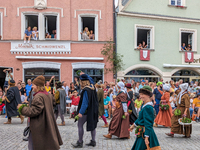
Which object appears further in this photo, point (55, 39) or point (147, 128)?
point (55, 39)

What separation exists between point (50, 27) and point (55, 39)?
1.14 metres

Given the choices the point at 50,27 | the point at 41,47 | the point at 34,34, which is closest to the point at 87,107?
the point at 41,47

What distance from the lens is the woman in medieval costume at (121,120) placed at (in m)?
7.77

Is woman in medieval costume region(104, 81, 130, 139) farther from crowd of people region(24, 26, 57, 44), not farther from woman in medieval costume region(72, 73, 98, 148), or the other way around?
crowd of people region(24, 26, 57, 44)

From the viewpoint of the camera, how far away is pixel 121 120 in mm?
7887

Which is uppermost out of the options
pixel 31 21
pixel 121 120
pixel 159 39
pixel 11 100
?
pixel 31 21

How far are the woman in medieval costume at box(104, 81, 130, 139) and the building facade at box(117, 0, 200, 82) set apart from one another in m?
Result: 9.75

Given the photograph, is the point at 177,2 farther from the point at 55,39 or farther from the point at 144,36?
the point at 55,39

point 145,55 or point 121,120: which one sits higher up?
point 145,55

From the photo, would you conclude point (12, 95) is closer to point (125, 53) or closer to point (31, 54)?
point (31, 54)

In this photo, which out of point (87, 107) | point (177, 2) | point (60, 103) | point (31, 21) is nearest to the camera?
point (87, 107)

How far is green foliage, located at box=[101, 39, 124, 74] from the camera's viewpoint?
17359 mm

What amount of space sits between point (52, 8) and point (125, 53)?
20.0ft

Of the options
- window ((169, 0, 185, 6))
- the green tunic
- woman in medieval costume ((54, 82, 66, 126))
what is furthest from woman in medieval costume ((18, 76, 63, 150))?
window ((169, 0, 185, 6))
